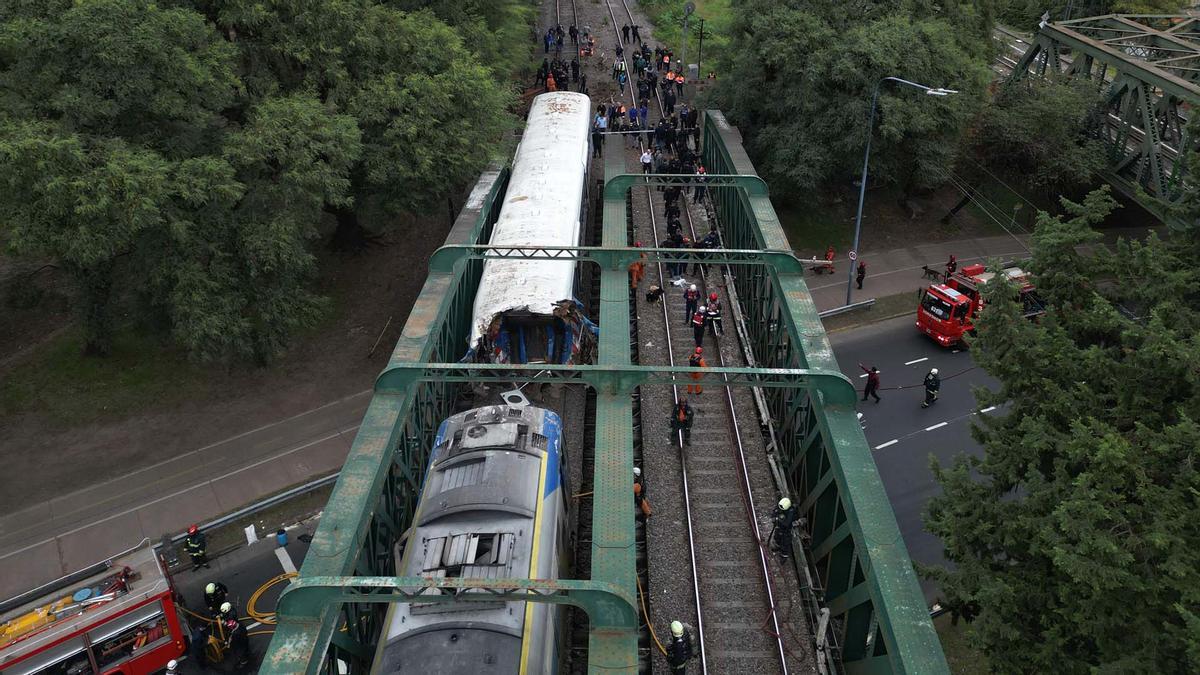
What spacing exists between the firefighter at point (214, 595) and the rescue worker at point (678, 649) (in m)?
12.0

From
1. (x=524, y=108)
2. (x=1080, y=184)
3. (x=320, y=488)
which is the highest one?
(x=524, y=108)

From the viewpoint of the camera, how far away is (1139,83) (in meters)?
29.6

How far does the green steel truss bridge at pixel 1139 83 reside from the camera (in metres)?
28.3

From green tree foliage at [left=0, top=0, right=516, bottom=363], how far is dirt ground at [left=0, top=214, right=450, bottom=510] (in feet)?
6.71

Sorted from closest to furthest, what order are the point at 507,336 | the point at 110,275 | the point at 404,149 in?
the point at 507,336
the point at 110,275
the point at 404,149

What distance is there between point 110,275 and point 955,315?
30210 millimetres

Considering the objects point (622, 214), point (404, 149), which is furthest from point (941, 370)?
point (404, 149)

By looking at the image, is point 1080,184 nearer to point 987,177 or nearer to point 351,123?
point 987,177

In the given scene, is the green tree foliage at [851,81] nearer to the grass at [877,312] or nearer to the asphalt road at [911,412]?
the grass at [877,312]

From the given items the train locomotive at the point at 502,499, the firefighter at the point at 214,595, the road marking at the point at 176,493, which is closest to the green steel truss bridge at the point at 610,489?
the train locomotive at the point at 502,499

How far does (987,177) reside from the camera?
136 ft

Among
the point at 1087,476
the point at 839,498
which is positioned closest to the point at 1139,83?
the point at 839,498

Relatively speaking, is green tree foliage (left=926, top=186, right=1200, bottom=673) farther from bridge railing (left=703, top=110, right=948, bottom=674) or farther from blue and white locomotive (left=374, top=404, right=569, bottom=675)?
blue and white locomotive (left=374, top=404, right=569, bottom=675)

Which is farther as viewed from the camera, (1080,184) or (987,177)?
(987,177)
